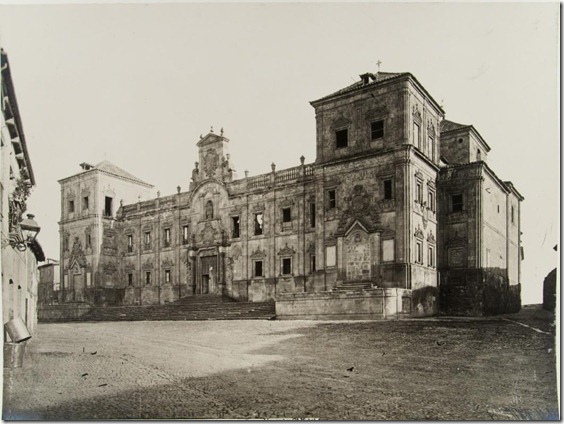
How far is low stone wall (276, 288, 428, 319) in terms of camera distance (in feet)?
63.3

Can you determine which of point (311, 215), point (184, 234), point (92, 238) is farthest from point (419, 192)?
point (92, 238)

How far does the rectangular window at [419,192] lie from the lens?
23688 mm

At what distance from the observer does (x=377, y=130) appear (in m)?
23.5

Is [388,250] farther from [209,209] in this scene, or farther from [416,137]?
[209,209]

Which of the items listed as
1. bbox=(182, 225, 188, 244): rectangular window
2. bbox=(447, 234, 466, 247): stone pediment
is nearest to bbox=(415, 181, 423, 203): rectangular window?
bbox=(447, 234, 466, 247): stone pediment

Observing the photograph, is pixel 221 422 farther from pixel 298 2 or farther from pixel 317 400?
pixel 298 2

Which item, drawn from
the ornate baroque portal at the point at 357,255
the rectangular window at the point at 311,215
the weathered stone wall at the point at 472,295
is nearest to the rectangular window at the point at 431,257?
the weathered stone wall at the point at 472,295

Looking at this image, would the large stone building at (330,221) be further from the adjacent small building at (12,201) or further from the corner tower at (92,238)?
the adjacent small building at (12,201)

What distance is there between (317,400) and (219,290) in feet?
75.5

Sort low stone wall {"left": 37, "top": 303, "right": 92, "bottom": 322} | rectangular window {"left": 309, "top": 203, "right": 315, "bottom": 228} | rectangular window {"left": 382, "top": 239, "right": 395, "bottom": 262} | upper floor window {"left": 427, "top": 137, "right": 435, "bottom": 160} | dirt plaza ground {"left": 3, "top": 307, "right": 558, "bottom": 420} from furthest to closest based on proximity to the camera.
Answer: rectangular window {"left": 309, "top": 203, "right": 315, "bottom": 228} < low stone wall {"left": 37, "top": 303, "right": 92, "bottom": 322} < upper floor window {"left": 427, "top": 137, "right": 435, "bottom": 160} < rectangular window {"left": 382, "top": 239, "right": 395, "bottom": 262} < dirt plaza ground {"left": 3, "top": 307, "right": 558, "bottom": 420}

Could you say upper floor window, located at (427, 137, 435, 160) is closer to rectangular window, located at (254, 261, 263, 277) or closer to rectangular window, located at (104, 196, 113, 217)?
rectangular window, located at (254, 261, 263, 277)

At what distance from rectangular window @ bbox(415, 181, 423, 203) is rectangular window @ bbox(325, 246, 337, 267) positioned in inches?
165

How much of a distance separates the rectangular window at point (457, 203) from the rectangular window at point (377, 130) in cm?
587

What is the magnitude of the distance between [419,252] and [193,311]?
11.4 m
